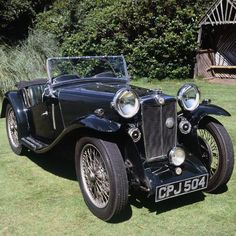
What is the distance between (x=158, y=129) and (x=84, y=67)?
1.73 meters

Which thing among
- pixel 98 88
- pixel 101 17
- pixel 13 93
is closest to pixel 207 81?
pixel 101 17

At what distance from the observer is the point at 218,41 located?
18344 millimetres

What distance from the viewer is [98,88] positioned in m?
5.26

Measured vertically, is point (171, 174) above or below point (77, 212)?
above

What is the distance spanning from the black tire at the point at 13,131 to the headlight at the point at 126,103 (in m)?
2.86

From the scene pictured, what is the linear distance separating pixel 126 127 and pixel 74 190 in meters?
1.21

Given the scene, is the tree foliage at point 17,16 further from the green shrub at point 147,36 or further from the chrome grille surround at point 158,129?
the chrome grille surround at point 158,129

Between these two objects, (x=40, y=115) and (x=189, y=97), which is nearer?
(x=189, y=97)

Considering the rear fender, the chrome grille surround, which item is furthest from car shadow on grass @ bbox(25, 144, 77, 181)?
the chrome grille surround

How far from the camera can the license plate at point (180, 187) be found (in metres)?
4.24

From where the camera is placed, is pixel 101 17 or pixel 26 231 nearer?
pixel 26 231

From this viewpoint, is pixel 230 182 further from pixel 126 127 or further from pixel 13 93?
pixel 13 93

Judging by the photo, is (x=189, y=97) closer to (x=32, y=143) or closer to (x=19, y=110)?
(x=32, y=143)

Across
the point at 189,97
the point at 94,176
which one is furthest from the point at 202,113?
the point at 94,176
